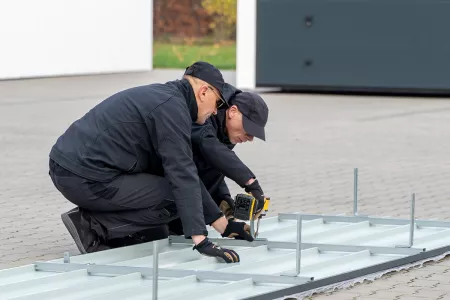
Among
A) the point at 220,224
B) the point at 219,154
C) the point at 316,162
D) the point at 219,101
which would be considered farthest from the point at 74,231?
the point at 316,162

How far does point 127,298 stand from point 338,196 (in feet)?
14.6

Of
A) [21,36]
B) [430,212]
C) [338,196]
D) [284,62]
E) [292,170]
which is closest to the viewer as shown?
[430,212]

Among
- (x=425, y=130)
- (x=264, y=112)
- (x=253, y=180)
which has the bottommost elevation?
(x=425, y=130)

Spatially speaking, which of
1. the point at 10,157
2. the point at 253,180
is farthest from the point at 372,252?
the point at 10,157

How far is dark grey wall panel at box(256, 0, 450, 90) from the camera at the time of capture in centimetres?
2031

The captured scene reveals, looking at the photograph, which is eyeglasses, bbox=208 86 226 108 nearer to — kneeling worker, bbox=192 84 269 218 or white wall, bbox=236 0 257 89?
kneeling worker, bbox=192 84 269 218

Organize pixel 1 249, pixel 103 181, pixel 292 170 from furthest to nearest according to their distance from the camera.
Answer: pixel 292 170
pixel 1 249
pixel 103 181

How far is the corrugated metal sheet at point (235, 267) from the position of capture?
18.4 ft

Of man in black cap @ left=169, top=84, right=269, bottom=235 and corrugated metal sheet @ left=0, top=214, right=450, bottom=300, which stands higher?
man in black cap @ left=169, top=84, right=269, bottom=235

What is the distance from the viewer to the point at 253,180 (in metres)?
6.68

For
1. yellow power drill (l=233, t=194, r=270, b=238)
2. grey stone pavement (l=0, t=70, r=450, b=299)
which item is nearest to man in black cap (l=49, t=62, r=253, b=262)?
yellow power drill (l=233, t=194, r=270, b=238)

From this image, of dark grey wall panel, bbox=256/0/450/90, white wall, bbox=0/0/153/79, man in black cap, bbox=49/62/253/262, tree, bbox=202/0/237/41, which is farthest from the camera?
tree, bbox=202/0/237/41

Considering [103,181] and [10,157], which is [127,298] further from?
[10,157]

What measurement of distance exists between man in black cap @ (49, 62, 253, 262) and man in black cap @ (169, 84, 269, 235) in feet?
0.78
